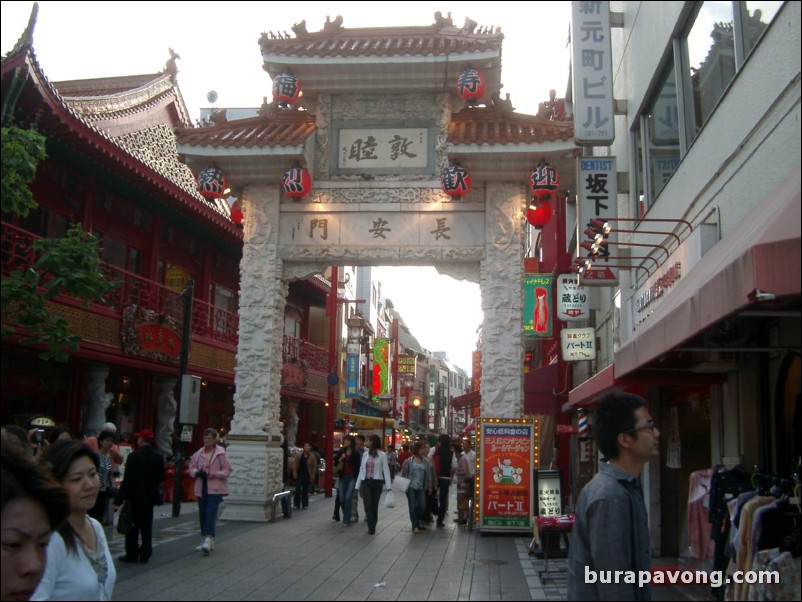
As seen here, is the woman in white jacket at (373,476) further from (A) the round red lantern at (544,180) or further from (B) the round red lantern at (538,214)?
(A) the round red lantern at (544,180)

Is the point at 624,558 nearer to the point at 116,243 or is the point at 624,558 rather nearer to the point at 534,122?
the point at 534,122

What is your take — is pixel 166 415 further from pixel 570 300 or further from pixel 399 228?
pixel 570 300

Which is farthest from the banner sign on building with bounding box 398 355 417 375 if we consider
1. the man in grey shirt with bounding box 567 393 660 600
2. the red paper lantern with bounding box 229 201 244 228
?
the man in grey shirt with bounding box 567 393 660 600

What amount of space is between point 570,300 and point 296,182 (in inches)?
254

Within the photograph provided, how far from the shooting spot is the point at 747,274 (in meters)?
5.17

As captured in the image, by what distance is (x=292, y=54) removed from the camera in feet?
50.7

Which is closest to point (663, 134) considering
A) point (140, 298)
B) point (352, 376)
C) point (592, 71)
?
point (592, 71)

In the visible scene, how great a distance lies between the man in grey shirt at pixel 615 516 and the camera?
135 inches

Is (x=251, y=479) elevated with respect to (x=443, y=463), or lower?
lower

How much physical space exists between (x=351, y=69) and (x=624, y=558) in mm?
13668

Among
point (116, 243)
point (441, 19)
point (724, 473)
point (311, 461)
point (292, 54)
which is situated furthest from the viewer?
point (311, 461)

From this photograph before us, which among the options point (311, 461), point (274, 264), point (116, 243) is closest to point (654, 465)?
point (274, 264)

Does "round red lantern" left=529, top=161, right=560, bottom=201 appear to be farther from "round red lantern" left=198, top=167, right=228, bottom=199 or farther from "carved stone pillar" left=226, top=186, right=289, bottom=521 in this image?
"round red lantern" left=198, top=167, right=228, bottom=199

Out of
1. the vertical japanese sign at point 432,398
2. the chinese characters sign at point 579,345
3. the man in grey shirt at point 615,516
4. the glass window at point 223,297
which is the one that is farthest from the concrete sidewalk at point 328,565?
the vertical japanese sign at point 432,398
